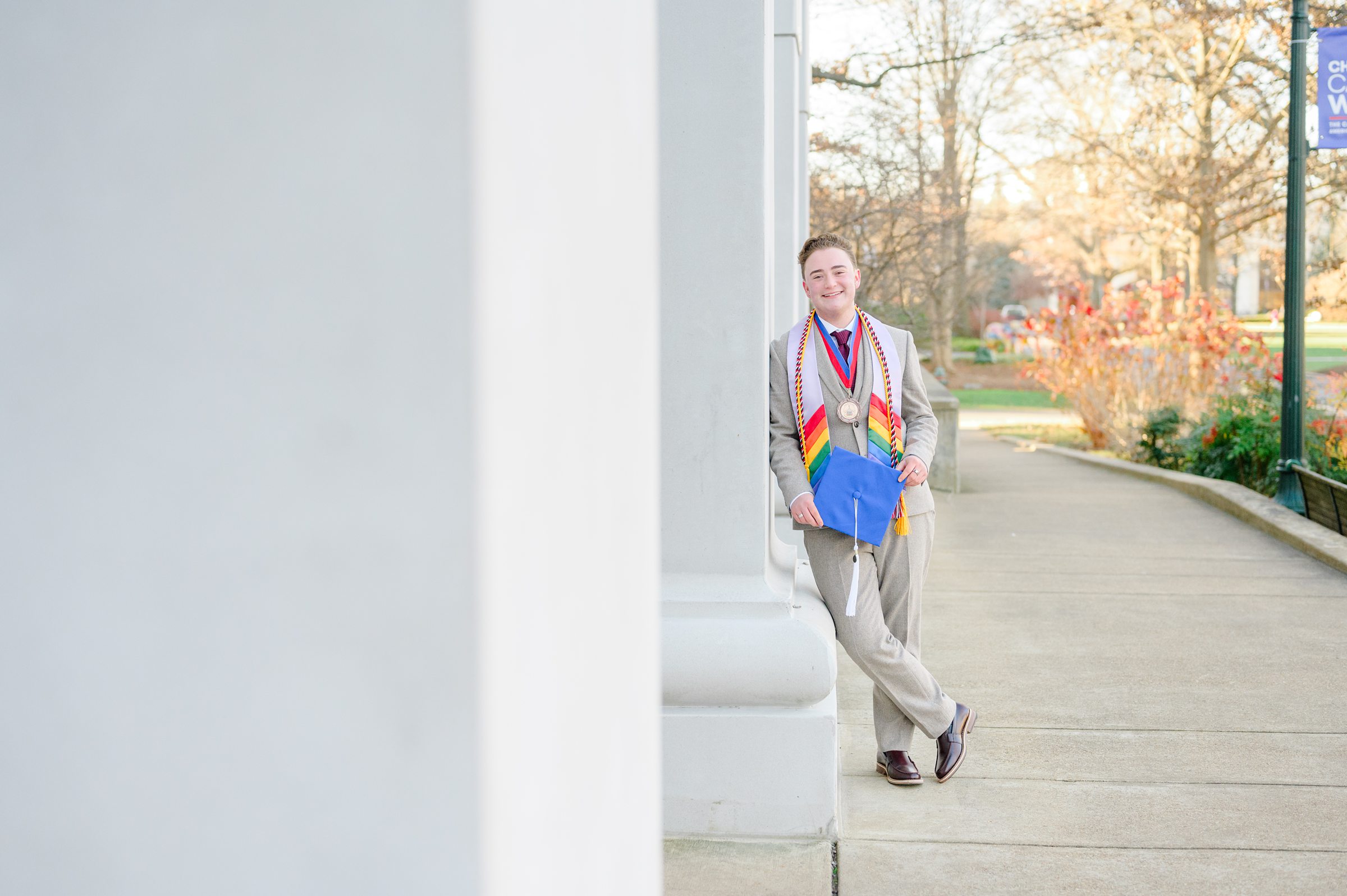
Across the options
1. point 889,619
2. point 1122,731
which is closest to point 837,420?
point 889,619

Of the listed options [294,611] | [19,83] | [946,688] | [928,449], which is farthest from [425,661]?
[946,688]

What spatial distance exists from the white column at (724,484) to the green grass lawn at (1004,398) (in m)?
21.9

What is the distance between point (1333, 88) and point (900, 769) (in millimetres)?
8353

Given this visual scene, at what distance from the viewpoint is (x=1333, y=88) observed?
32.7ft

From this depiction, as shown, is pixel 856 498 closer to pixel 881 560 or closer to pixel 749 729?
pixel 881 560

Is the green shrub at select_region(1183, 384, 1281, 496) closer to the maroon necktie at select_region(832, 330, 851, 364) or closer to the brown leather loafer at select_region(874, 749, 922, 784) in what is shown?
the brown leather loafer at select_region(874, 749, 922, 784)

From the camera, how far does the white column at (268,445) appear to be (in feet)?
2.17

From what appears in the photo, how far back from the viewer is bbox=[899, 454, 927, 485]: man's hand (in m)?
3.89

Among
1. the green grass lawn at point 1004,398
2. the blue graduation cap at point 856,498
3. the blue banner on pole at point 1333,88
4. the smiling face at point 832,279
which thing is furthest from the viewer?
the green grass lawn at point 1004,398

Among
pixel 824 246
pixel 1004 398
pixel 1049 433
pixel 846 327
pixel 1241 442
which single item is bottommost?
pixel 1049 433

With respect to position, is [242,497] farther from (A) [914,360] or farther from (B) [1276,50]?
(B) [1276,50]

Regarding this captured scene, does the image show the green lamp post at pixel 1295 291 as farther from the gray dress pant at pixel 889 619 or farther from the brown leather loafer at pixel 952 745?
the gray dress pant at pixel 889 619

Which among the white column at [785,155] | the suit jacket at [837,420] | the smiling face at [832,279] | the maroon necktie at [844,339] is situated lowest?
the suit jacket at [837,420]

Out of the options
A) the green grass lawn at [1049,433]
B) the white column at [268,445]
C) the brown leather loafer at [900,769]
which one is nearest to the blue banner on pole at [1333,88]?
the green grass lawn at [1049,433]
